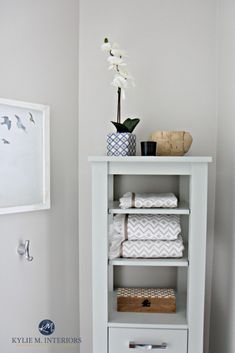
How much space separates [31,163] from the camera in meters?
1.43

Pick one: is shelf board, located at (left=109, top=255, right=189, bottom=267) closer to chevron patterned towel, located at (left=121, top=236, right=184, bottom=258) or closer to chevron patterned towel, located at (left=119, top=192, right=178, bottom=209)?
chevron patterned towel, located at (left=121, top=236, right=184, bottom=258)

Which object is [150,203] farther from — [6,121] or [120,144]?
[6,121]

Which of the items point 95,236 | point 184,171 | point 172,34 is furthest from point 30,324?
point 172,34

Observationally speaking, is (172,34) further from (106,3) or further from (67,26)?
(67,26)

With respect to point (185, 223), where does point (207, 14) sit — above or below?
above

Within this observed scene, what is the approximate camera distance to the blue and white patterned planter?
1.40m

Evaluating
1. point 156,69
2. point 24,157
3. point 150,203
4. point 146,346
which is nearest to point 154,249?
point 150,203

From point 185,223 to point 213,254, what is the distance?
245mm

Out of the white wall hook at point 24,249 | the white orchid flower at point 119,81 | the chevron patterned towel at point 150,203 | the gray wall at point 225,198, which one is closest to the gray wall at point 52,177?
the white wall hook at point 24,249

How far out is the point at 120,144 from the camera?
1402 mm

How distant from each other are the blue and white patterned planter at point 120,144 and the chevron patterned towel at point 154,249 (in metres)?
0.39

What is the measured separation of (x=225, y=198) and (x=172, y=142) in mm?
375

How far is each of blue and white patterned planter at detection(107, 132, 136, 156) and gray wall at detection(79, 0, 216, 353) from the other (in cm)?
28

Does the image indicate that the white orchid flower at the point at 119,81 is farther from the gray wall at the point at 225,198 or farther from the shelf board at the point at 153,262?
the shelf board at the point at 153,262
